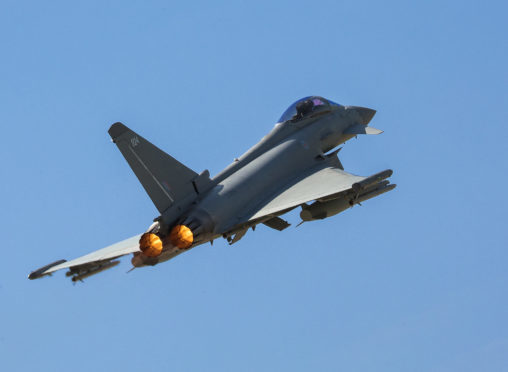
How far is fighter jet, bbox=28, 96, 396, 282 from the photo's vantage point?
29.6m

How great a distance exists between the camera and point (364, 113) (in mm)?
38188

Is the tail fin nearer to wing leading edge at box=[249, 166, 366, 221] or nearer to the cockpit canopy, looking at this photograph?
wing leading edge at box=[249, 166, 366, 221]

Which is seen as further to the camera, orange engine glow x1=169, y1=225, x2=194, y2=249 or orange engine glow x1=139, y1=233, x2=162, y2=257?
orange engine glow x1=169, y1=225, x2=194, y2=249

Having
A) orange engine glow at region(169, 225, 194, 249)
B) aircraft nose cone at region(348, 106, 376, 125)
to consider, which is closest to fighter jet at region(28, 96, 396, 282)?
orange engine glow at region(169, 225, 194, 249)

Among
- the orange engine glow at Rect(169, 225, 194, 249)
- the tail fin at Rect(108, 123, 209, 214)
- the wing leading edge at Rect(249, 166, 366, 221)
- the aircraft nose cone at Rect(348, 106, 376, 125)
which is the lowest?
the orange engine glow at Rect(169, 225, 194, 249)

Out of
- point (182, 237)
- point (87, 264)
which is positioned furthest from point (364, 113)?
point (87, 264)

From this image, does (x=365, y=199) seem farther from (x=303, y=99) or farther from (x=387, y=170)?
(x=303, y=99)

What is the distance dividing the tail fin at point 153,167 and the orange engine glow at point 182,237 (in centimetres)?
69

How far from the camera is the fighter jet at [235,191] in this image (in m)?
29.6

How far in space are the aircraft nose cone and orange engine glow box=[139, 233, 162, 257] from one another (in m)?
10.8

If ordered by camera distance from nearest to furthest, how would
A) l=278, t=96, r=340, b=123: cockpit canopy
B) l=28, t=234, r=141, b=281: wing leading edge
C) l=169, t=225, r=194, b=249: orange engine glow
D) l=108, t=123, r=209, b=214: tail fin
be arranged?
l=108, t=123, r=209, b=214: tail fin, l=169, t=225, r=194, b=249: orange engine glow, l=28, t=234, r=141, b=281: wing leading edge, l=278, t=96, r=340, b=123: cockpit canopy

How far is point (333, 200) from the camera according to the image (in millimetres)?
32031

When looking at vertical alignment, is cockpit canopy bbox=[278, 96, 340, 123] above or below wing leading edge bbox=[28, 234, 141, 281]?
above

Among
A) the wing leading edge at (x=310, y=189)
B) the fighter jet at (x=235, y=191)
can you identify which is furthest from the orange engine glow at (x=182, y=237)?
the wing leading edge at (x=310, y=189)
